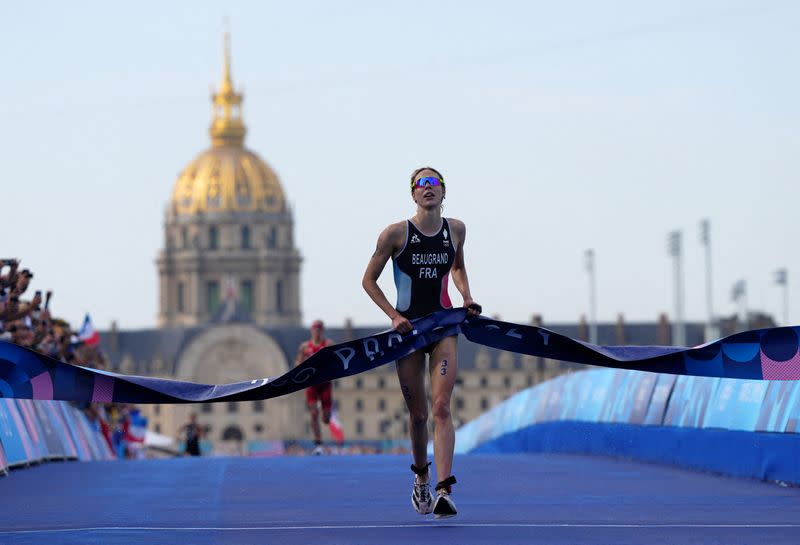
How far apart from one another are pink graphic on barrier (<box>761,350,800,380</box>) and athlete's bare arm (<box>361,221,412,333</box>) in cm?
233

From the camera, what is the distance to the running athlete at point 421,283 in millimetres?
12023

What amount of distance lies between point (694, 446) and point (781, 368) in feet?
16.4

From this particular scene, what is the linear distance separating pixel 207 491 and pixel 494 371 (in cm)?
18201

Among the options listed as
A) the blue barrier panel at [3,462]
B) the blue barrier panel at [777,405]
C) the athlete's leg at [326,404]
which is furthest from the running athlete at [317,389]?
the blue barrier panel at [777,405]

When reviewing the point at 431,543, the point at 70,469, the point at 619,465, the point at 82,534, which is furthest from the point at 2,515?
the point at 619,465

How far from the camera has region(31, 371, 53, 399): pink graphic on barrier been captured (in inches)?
500

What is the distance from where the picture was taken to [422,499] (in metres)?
12.1

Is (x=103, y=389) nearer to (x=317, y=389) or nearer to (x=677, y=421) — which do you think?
(x=677, y=421)

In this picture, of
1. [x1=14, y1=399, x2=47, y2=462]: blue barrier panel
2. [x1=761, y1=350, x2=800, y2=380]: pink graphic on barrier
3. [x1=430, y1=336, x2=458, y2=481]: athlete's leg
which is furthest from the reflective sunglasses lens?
[x1=14, y1=399, x2=47, y2=462]: blue barrier panel

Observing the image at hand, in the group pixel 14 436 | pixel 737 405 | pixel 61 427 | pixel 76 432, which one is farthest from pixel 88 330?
pixel 737 405

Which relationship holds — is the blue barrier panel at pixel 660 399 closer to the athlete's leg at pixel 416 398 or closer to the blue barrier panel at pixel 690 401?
the blue barrier panel at pixel 690 401

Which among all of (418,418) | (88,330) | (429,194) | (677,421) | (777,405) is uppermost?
(88,330)

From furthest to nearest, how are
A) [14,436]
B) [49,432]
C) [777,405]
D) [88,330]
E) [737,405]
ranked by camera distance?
1. [88,330]
2. [49,432]
3. [14,436]
4. [737,405]
5. [777,405]

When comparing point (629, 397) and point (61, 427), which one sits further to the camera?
point (61, 427)
